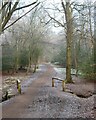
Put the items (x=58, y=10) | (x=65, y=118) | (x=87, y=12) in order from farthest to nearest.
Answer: (x=87, y=12), (x=58, y=10), (x=65, y=118)

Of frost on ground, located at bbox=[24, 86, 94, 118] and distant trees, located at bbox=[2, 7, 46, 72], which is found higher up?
distant trees, located at bbox=[2, 7, 46, 72]

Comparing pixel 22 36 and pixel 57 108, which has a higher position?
pixel 22 36

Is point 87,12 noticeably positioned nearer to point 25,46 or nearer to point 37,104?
point 25,46

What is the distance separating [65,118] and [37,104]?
3.02 m

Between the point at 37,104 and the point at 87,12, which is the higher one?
the point at 87,12

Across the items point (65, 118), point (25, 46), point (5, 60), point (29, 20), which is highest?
point (29, 20)

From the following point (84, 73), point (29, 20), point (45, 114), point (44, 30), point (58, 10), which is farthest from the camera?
point (44, 30)

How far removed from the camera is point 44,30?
3944cm

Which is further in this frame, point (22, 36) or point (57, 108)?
point (22, 36)

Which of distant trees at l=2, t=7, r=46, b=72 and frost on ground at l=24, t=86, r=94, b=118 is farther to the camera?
distant trees at l=2, t=7, r=46, b=72

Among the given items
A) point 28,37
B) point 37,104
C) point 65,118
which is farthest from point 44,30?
point 65,118

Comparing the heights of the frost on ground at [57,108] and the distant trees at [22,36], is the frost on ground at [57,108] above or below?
below

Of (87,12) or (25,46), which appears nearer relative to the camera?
(87,12)

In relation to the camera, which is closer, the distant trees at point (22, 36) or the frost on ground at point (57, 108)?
the frost on ground at point (57, 108)
